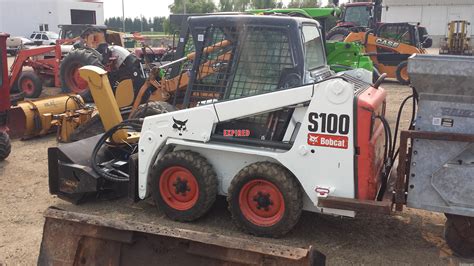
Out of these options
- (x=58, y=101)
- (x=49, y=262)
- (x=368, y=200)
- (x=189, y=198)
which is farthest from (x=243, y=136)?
(x=58, y=101)

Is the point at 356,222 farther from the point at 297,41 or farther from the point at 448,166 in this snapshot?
the point at 297,41

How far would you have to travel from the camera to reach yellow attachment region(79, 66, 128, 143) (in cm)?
560

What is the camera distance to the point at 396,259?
13.5ft

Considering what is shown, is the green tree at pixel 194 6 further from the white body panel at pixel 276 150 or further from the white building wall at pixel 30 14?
the white body panel at pixel 276 150

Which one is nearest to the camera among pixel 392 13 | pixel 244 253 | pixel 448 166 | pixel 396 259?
pixel 244 253

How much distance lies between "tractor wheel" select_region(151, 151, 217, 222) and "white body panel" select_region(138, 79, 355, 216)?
4.7 inches

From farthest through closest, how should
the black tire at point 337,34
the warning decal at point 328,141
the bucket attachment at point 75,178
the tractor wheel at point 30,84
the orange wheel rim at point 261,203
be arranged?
1. the black tire at point 337,34
2. the tractor wheel at point 30,84
3. the bucket attachment at point 75,178
4. the orange wheel rim at point 261,203
5. the warning decal at point 328,141

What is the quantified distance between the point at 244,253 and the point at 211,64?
252 cm

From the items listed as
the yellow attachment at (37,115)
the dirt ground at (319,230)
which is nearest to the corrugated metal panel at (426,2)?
the yellow attachment at (37,115)

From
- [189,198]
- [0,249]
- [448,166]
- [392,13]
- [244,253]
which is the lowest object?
[0,249]

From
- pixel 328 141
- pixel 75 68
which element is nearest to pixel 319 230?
pixel 328 141

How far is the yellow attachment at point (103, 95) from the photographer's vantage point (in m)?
A: 5.60

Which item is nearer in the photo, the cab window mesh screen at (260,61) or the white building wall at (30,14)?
the cab window mesh screen at (260,61)

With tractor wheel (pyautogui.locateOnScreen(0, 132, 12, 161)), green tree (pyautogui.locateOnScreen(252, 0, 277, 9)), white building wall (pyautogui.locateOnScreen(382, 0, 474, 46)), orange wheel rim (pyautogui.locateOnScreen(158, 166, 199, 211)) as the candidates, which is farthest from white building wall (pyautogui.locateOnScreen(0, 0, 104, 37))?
→ orange wheel rim (pyautogui.locateOnScreen(158, 166, 199, 211))
